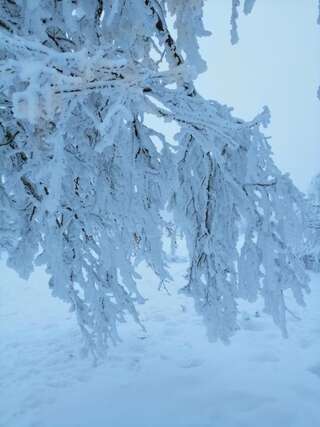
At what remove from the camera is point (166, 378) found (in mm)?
4656

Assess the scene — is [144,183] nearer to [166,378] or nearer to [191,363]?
[166,378]

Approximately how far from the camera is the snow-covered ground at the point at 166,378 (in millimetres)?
3781

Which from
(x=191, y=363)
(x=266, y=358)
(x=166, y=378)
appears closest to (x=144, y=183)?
(x=166, y=378)

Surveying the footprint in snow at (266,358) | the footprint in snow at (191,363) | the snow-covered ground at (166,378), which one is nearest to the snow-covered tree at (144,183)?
the snow-covered ground at (166,378)

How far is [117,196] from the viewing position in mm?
2396

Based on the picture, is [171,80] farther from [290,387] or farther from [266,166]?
[290,387]

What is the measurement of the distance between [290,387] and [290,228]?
2.71 metres

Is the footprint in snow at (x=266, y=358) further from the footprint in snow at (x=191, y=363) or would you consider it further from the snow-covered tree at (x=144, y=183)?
the snow-covered tree at (x=144, y=183)

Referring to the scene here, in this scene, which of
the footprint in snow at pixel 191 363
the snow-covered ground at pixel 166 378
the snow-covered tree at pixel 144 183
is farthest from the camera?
the footprint in snow at pixel 191 363

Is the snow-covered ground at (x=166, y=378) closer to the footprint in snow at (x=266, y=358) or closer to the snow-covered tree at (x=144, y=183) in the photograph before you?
the footprint in snow at (x=266, y=358)

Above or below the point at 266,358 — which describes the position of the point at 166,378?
below

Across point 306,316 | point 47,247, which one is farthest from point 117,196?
point 306,316

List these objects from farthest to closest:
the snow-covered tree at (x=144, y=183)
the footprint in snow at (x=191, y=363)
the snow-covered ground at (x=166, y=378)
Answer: the footprint in snow at (x=191, y=363), the snow-covered ground at (x=166, y=378), the snow-covered tree at (x=144, y=183)

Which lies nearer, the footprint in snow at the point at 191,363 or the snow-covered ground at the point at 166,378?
the snow-covered ground at the point at 166,378
